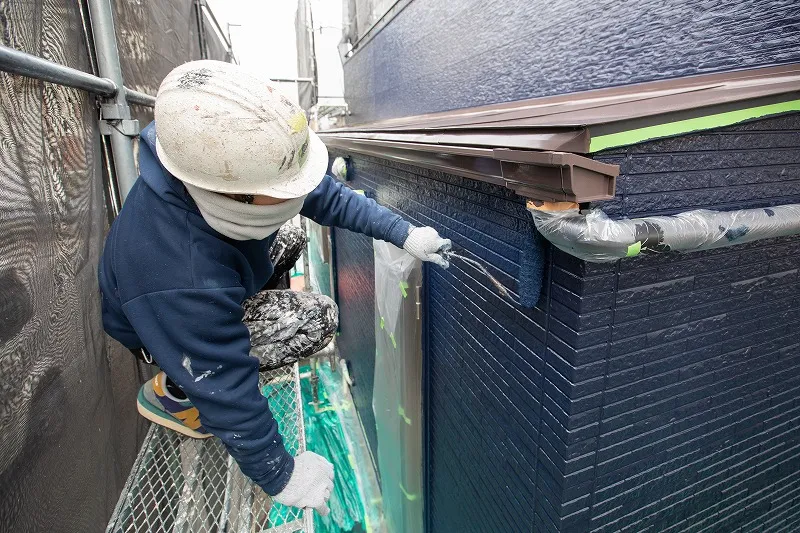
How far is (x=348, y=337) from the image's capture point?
662 cm

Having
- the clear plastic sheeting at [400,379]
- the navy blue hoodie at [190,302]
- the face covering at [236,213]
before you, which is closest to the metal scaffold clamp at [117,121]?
the navy blue hoodie at [190,302]

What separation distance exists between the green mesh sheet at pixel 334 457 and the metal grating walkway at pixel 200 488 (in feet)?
5.28

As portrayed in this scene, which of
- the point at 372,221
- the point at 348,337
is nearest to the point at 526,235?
the point at 372,221

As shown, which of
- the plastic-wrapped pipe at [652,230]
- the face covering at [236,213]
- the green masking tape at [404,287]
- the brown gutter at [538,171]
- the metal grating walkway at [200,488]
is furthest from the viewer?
the green masking tape at [404,287]

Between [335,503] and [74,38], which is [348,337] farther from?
[74,38]

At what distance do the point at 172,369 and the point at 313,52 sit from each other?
1021cm

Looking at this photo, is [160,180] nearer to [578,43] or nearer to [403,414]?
[578,43]

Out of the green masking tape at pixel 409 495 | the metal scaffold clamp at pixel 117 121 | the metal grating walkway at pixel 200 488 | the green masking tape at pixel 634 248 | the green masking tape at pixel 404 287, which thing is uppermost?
the metal scaffold clamp at pixel 117 121

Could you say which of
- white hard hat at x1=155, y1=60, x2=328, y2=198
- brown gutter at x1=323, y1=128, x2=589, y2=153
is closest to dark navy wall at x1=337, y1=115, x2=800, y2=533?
brown gutter at x1=323, y1=128, x2=589, y2=153

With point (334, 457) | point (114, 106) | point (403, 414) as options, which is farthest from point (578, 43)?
point (334, 457)

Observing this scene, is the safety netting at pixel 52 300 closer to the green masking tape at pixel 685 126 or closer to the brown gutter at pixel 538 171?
the brown gutter at pixel 538 171

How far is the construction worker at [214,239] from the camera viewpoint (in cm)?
139

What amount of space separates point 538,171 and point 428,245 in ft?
3.66

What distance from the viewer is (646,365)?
4.82 ft
